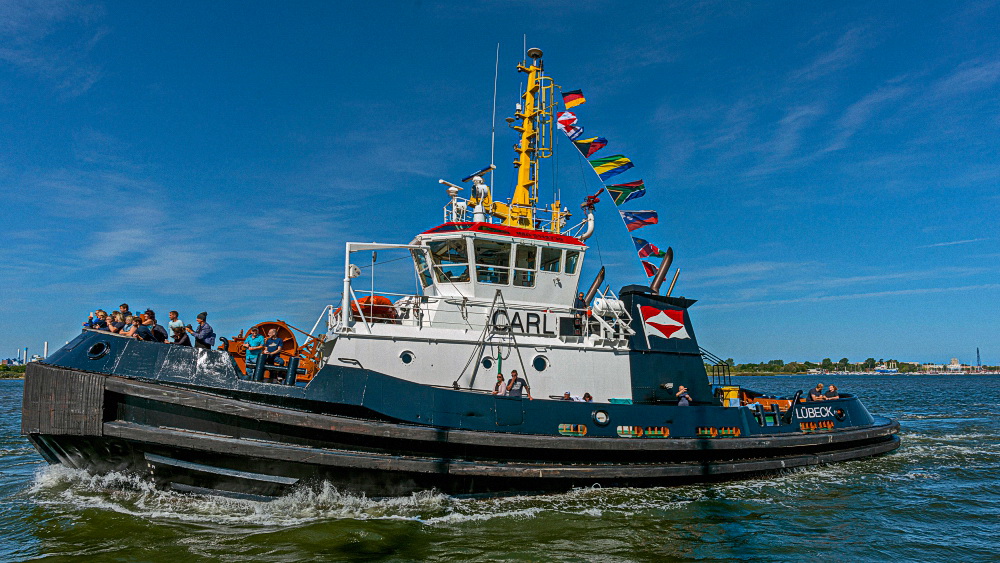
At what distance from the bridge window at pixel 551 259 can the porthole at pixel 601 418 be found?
99.5 inches

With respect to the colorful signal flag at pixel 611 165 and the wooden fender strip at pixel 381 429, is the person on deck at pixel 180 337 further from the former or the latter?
the colorful signal flag at pixel 611 165

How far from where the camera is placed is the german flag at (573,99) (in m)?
11.6

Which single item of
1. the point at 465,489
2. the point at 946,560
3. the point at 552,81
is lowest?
the point at 946,560

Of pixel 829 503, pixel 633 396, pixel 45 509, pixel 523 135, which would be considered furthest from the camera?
pixel 523 135

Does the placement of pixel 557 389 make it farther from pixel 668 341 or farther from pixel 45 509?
→ pixel 45 509

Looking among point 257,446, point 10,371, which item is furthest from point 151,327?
point 10,371

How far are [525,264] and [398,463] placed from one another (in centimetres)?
385

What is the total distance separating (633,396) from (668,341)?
122 centimetres

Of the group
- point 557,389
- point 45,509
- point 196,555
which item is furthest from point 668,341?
point 45,509

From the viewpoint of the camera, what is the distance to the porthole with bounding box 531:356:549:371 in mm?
8992

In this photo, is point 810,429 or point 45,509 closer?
point 45,509

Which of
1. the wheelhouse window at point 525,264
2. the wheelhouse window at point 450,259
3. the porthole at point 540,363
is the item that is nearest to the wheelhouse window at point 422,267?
the wheelhouse window at point 450,259

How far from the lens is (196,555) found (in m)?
5.97

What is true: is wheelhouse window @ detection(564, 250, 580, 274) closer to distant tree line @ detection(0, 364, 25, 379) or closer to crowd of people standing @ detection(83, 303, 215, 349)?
crowd of people standing @ detection(83, 303, 215, 349)
